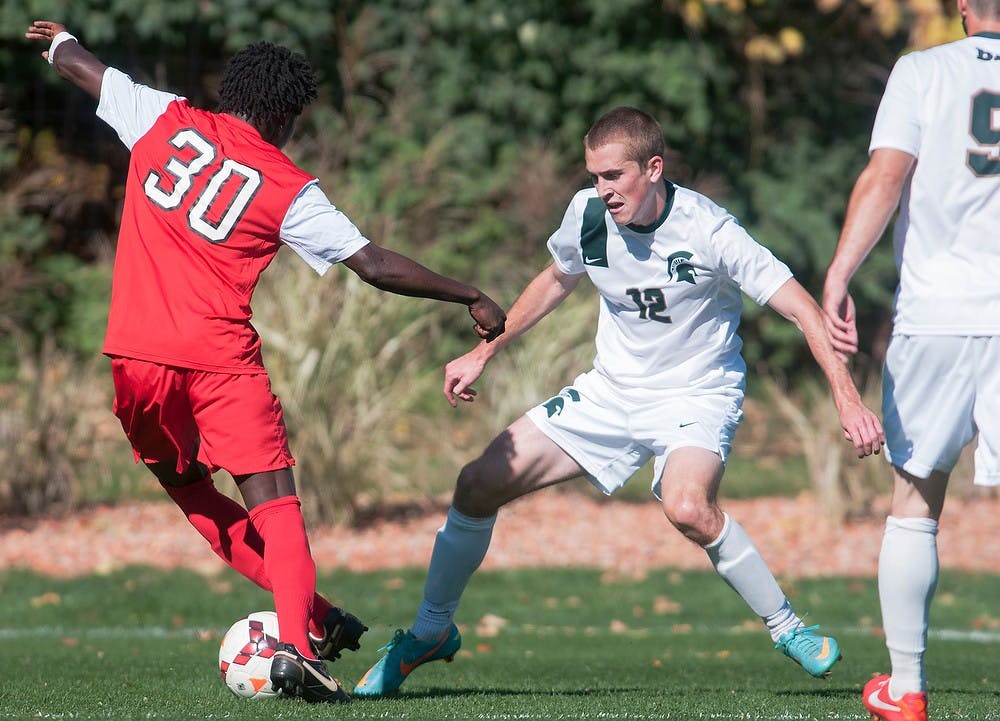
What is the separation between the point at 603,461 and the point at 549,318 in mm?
5620

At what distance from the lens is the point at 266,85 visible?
503 cm

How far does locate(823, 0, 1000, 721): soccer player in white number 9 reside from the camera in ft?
14.2

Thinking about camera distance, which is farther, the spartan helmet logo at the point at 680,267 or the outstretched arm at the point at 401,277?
the spartan helmet logo at the point at 680,267

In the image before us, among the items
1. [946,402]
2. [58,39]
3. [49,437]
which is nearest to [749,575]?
[946,402]

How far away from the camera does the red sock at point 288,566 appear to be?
4.88m

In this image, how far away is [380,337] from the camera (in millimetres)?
10359

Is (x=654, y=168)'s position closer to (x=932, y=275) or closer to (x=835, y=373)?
(x=835, y=373)

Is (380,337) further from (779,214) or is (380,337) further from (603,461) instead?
(779,214)

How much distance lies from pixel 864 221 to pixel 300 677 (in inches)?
86.9

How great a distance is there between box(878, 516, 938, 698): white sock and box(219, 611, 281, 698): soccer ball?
190cm

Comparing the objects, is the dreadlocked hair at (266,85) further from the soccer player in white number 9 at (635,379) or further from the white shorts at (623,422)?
the white shorts at (623,422)

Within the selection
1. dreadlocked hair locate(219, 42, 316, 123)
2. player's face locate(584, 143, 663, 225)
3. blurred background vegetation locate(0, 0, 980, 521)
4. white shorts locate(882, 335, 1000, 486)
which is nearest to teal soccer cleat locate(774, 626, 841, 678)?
white shorts locate(882, 335, 1000, 486)

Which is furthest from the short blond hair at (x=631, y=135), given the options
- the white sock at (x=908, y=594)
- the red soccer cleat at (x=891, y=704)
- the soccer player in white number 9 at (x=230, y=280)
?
the red soccer cleat at (x=891, y=704)

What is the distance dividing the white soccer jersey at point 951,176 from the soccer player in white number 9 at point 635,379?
2.57ft
